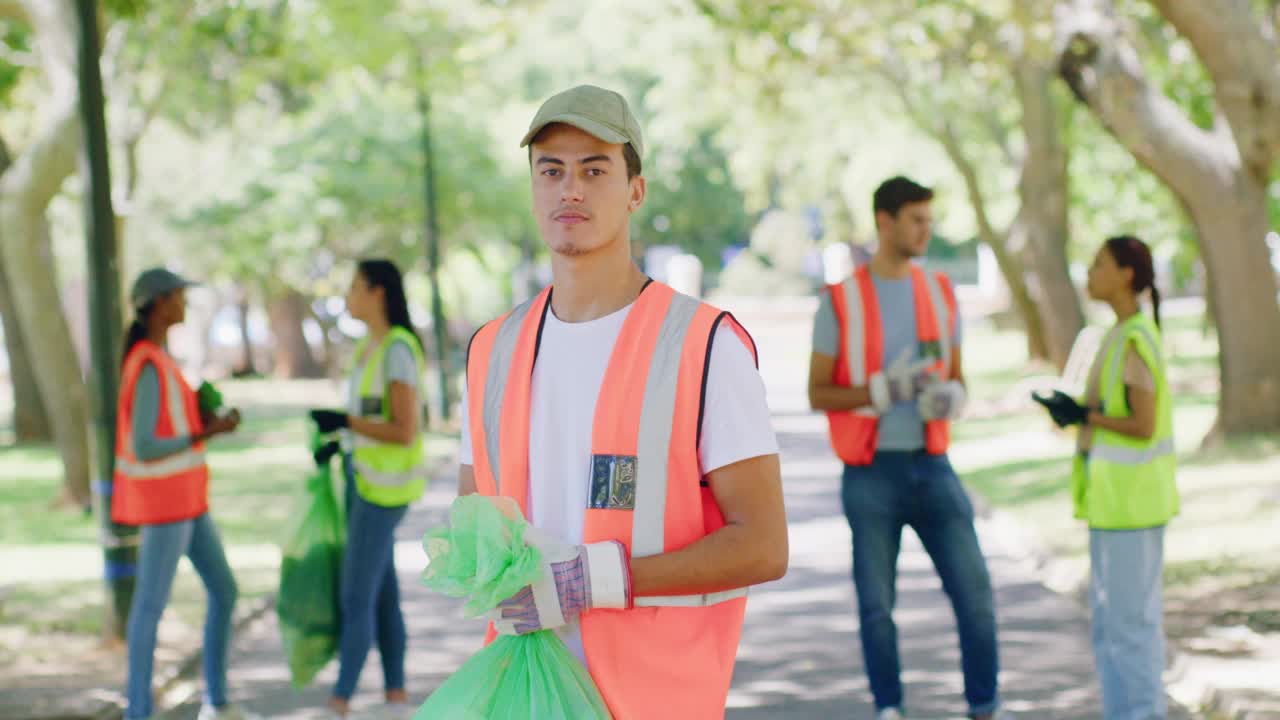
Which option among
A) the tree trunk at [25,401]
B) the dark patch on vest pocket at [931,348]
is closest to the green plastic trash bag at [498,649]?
the dark patch on vest pocket at [931,348]

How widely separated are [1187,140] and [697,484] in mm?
13333

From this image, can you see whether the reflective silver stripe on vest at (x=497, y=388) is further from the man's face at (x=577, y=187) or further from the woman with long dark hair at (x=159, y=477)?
the woman with long dark hair at (x=159, y=477)

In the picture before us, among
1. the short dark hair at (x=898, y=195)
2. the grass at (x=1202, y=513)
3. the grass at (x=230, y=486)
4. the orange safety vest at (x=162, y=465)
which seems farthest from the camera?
the grass at (x=230, y=486)

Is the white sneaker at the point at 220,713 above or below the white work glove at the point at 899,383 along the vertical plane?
below

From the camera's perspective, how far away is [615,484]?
125 inches

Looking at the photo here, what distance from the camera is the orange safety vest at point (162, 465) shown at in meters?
7.60

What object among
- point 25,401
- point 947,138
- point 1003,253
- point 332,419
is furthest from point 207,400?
point 1003,253

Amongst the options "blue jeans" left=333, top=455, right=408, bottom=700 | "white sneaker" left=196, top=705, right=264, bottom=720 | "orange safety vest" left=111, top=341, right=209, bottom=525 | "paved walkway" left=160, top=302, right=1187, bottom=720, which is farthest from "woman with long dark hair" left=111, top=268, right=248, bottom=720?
"paved walkway" left=160, top=302, right=1187, bottom=720

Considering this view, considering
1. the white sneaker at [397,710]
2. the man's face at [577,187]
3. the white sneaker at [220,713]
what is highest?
the man's face at [577,187]

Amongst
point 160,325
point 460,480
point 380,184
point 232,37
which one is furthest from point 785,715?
point 380,184

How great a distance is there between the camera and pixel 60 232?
44531 mm

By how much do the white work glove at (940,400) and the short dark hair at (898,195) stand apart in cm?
71

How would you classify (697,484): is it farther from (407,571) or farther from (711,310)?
(407,571)

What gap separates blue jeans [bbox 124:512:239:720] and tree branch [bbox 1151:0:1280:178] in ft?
27.4
